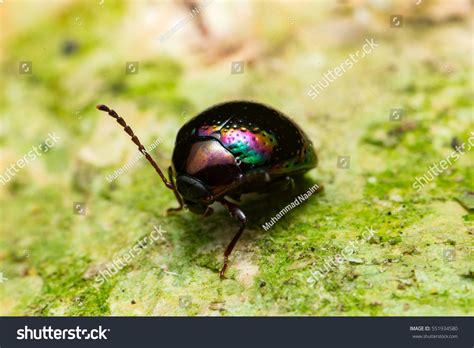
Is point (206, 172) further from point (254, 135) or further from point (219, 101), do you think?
point (219, 101)

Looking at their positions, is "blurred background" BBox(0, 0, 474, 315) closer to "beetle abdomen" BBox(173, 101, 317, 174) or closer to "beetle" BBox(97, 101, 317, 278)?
"beetle" BBox(97, 101, 317, 278)

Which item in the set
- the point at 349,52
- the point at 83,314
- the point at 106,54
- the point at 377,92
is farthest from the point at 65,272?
the point at 349,52

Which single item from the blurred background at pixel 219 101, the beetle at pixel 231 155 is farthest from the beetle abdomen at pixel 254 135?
the blurred background at pixel 219 101

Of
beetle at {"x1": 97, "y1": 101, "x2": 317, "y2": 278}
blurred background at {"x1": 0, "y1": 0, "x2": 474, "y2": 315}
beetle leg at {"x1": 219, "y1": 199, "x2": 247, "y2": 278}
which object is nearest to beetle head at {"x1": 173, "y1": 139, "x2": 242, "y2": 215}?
beetle at {"x1": 97, "y1": 101, "x2": 317, "y2": 278}

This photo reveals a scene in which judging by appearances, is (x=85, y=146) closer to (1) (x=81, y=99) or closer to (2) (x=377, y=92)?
(1) (x=81, y=99)

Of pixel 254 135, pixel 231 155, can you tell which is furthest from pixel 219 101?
pixel 231 155

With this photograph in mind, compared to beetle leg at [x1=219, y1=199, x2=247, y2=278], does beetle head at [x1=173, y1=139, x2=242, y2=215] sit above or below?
above

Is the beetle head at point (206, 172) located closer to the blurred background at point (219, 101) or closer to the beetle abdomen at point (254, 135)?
the beetle abdomen at point (254, 135)
